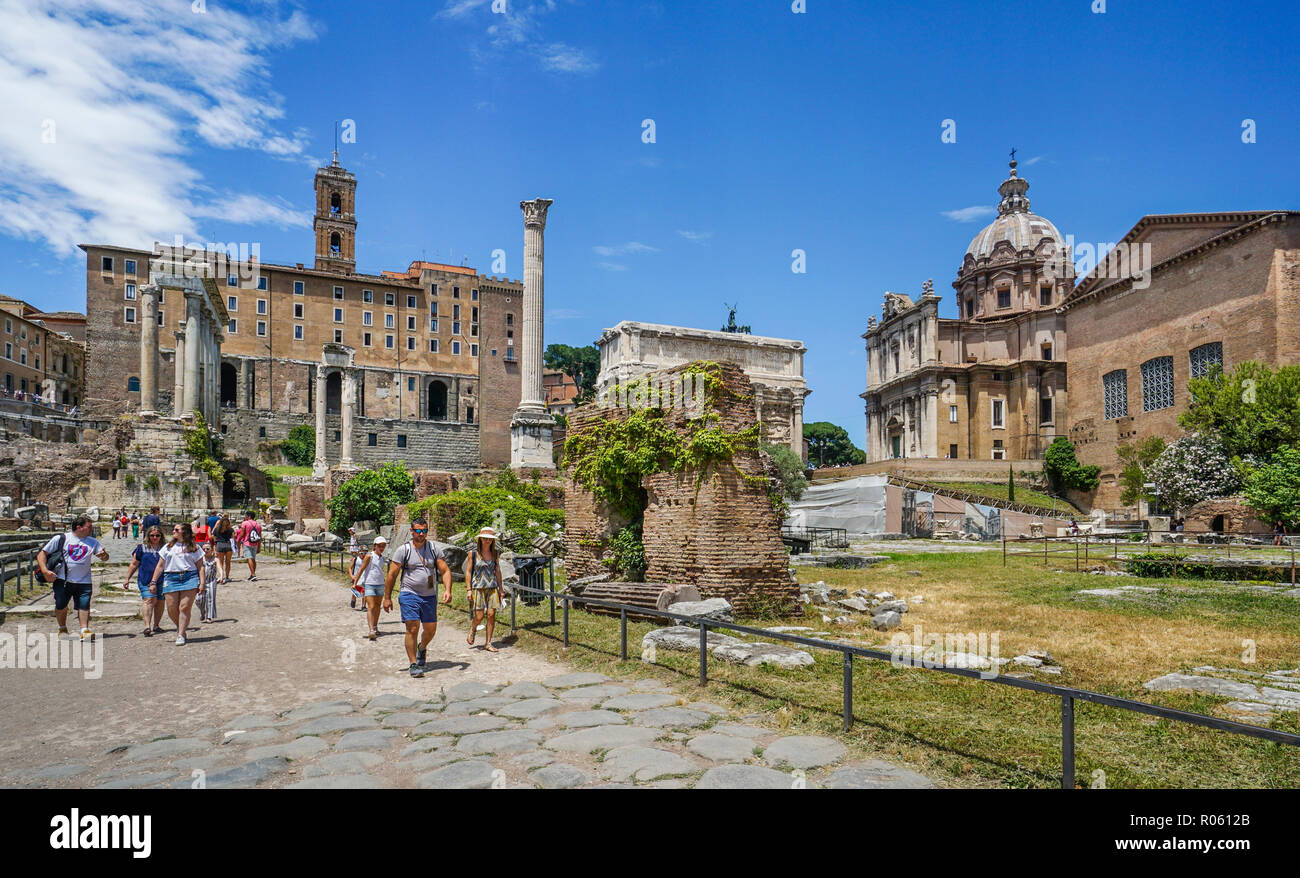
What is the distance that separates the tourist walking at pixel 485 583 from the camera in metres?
9.18

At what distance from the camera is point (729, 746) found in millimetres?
5133

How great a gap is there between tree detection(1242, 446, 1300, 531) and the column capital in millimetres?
29619

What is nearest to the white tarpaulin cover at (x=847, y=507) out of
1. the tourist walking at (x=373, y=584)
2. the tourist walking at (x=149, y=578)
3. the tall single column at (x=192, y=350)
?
the tourist walking at (x=373, y=584)

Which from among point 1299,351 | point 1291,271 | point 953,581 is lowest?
point 953,581

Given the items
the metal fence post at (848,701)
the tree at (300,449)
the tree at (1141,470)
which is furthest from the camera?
the tree at (300,449)

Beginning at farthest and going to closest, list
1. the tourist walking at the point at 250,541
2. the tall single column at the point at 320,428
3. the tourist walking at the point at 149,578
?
1. the tall single column at the point at 320,428
2. the tourist walking at the point at 250,541
3. the tourist walking at the point at 149,578

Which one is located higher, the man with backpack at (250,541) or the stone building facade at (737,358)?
the stone building facade at (737,358)

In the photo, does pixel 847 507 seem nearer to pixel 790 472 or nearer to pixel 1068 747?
pixel 790 472

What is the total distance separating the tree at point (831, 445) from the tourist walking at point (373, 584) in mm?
87060

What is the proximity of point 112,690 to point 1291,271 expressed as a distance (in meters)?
49.8

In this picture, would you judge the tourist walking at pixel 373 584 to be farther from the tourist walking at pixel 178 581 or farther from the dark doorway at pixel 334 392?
the dark doorway at pixel 334 392
